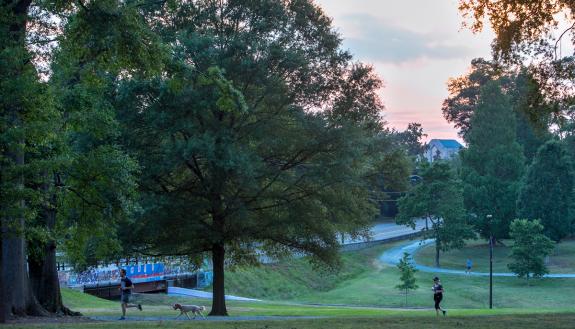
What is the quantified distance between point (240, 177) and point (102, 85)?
727 centimetres

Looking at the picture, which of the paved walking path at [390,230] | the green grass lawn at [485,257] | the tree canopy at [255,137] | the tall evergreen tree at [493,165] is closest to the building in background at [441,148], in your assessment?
the paved walking path at [390,230]

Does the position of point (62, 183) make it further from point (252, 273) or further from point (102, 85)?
point (252, 273)

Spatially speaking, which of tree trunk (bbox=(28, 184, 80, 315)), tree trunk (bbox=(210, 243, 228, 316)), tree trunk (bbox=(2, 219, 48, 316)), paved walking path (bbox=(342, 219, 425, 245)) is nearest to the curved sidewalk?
paved walking path (bbox=(342, 219, 425, 245))

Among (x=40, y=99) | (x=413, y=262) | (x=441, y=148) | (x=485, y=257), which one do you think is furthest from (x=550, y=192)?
(x=441, y=148)

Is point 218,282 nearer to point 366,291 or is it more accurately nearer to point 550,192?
point 366,291

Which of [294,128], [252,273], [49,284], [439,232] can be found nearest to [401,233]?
[439,232]

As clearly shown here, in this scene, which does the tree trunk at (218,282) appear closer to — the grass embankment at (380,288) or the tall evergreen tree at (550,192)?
the grass embankment at (380,288)

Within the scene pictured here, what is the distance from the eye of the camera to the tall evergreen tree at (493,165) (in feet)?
243

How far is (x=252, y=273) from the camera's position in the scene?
2153 inches

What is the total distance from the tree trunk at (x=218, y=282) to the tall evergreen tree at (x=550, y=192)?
49689mm

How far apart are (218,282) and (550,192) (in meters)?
52.1

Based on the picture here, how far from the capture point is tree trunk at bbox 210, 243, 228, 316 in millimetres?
27359

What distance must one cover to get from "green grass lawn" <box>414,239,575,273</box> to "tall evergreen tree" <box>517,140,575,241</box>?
2.87 meters

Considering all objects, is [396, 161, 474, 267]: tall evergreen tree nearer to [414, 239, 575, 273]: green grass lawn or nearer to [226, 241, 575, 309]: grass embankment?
[414, 239, 575, 273]: green grass lawn
